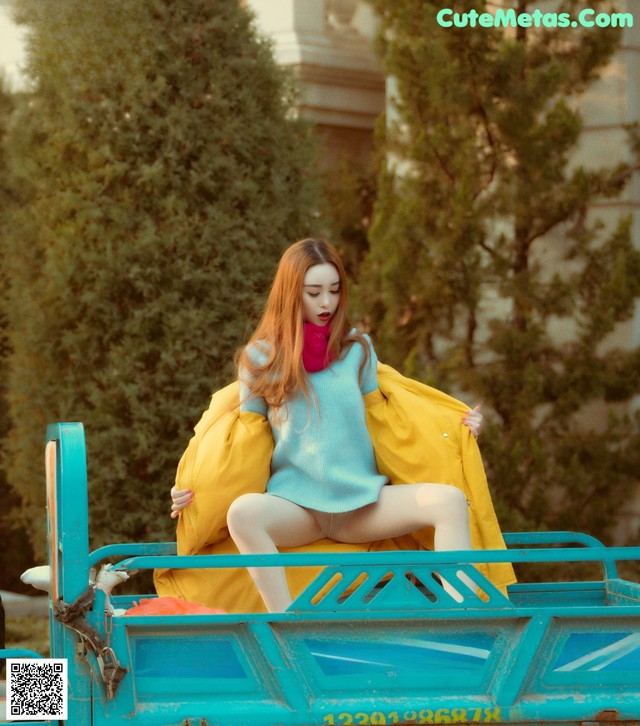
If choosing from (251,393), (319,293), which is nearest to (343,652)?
(251,393)

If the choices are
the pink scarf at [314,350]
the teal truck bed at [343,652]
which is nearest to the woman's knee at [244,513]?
the pink scarf at [314,350]

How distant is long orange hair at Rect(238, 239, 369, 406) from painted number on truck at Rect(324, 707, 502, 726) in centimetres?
111

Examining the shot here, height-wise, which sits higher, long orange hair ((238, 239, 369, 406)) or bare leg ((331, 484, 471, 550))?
long orange hair ((238, 239, 369, 406))

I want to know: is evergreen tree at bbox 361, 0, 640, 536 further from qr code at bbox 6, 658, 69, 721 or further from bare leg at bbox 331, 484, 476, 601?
qr code at bbox 6, 658, 69, 721

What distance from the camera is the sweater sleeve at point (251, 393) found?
3.70 meters

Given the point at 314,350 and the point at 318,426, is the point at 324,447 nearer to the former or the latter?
the point at 318,426

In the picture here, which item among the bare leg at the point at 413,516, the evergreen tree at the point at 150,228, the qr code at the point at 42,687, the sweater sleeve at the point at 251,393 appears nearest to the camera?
the qr code at the point at 42,687

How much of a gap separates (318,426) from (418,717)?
1068 mm

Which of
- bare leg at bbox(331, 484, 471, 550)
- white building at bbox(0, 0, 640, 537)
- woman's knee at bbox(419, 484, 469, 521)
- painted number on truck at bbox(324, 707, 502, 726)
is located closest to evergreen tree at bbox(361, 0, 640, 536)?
white building at bbox(0, 0, 640, 537)

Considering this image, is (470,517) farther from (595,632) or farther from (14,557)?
(14,557)

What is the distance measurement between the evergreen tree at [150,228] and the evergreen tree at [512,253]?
0.74m

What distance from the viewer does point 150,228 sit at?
620 centimetres

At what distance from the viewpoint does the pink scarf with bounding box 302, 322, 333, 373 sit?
12.2 feet

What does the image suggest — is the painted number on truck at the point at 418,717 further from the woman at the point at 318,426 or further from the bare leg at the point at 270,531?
the woman at the point at 318,426
